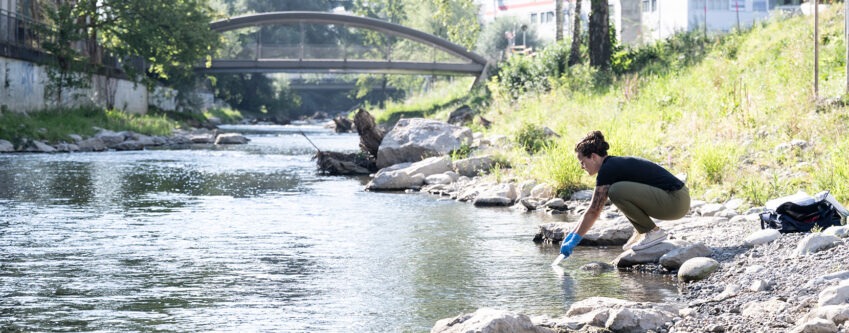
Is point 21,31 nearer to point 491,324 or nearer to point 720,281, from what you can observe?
point 720,281

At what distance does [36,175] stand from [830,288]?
15.9 meters

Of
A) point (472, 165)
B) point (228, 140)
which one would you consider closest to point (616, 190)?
point (472, 165)

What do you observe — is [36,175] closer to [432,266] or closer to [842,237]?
[432,266]

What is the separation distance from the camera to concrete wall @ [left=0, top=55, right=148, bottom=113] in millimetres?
32844

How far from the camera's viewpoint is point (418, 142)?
2172 cm

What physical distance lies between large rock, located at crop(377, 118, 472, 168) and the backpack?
38.1ft

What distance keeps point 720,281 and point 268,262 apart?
158 inches

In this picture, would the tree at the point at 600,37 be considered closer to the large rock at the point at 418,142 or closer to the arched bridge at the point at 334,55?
the large rock at the point at 418,142

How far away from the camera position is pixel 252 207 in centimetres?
1562

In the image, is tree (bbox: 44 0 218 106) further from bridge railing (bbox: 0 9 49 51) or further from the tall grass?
the tall grass

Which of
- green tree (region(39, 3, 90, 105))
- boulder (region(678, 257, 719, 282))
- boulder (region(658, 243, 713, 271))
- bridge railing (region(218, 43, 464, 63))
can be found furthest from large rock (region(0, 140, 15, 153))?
bridge railing (region(218, 43, 464, 63))

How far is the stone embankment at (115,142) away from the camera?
91.6ft

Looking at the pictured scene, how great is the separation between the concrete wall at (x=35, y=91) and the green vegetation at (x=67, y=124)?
60 centimetres

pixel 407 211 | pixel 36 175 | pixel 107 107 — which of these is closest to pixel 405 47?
pixel 107 107
